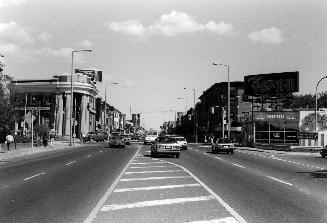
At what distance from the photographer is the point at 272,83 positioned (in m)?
70.5

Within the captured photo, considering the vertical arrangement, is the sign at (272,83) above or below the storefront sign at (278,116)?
above

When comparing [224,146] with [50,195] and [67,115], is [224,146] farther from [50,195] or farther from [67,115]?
[67,115]

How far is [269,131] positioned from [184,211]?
200 feet

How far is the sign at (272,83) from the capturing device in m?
69.4

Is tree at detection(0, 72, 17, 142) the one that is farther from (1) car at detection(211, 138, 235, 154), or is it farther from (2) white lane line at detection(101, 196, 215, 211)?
(2) white lane line at detection(101, 196, 215, 211)

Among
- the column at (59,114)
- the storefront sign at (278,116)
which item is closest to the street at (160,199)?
the storefront sign at (278,116)

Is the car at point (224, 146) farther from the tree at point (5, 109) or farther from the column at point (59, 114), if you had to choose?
the column at point (59, 114)

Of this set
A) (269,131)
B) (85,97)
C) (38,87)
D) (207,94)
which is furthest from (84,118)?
(269,131)

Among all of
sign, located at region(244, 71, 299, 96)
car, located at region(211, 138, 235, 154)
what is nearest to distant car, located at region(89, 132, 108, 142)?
sign, located at region(244, 71, 299, 96)

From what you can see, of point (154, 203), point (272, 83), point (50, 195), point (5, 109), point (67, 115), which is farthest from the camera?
point (67, 115)

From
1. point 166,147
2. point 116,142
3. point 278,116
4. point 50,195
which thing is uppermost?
point 278,116

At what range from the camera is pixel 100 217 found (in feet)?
32.5

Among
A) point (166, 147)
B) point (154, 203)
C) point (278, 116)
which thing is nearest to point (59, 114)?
point (278, 116)

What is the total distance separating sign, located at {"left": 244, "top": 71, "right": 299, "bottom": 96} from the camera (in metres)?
69.4
